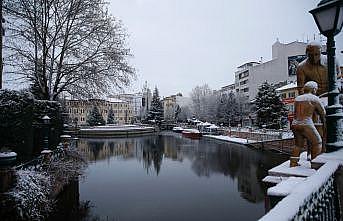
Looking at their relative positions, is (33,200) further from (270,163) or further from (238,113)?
(238,113)

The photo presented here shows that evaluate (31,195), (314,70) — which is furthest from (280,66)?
(31,195)

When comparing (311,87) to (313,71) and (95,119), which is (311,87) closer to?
(313,71)

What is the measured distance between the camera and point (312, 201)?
230 centimetres

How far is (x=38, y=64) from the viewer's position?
15664 mm

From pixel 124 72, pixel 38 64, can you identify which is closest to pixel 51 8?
pixel 38 64

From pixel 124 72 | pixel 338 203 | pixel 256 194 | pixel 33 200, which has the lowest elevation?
pixel 256 194

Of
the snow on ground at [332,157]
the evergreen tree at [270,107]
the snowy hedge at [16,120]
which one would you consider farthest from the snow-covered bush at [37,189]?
the evergreen tree at [270,107]

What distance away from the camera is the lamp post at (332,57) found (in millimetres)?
3701

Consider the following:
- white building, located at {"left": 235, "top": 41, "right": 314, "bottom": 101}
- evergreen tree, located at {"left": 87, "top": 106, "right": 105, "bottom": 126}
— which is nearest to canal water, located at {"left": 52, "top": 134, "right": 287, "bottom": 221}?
white building, located at {"left": 235, "top": 41, "right": 314, "bottom": 101}

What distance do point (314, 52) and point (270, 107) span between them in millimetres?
34702

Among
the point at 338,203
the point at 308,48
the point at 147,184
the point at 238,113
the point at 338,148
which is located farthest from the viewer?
the point at 238,113

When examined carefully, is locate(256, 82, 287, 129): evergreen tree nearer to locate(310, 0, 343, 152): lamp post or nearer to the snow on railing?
locate(310, 0, 343, 152): lamp post

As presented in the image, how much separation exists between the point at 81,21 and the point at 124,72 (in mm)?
3929

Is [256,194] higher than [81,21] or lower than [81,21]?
lower
